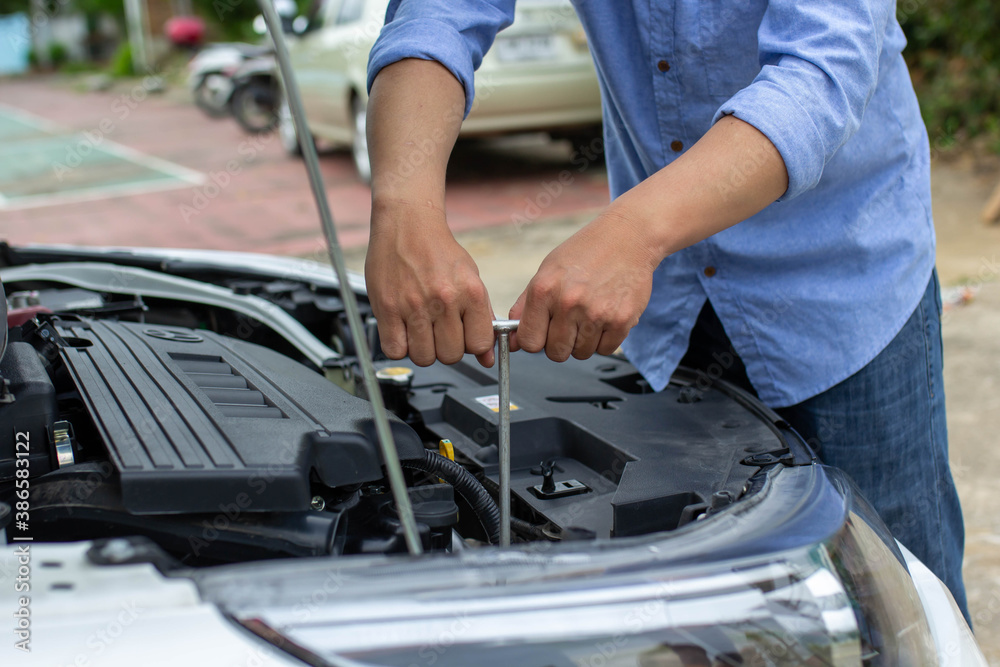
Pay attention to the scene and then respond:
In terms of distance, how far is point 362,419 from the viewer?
1.17m

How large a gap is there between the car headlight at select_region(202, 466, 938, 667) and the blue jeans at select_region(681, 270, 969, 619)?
498mm

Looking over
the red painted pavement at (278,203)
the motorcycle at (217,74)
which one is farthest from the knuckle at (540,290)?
the motorcycle at (217,74)

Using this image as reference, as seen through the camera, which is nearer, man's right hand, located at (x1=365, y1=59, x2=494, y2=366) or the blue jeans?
man's right hand, located at (x1=365, y1=59, x2=494, y2=366)

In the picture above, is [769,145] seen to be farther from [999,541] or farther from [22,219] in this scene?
[22,219]

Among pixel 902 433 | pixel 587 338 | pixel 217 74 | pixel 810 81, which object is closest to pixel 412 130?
pixel 587 338

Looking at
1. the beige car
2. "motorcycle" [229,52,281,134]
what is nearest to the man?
the beige car

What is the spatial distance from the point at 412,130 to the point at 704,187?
1.39 feet

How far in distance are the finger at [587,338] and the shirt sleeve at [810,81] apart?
29cm

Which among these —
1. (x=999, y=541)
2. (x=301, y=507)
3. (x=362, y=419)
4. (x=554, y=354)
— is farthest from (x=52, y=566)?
(x=999, y=541)

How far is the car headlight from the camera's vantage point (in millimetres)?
812

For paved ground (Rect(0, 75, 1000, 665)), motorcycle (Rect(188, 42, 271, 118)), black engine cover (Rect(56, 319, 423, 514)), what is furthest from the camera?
motorcycle (Rect(188, 42, 271, 118))

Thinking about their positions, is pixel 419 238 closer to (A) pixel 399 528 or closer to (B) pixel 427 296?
(B) pixel 427 296

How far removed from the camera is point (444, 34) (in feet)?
4.28

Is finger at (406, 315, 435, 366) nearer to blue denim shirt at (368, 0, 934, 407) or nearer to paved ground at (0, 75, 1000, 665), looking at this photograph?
blue denim shirt at (368, 0, 934, 407)
